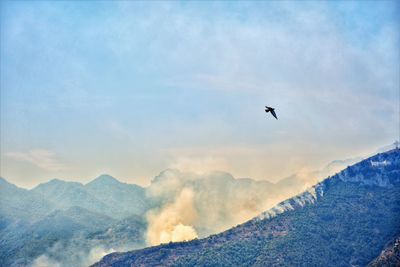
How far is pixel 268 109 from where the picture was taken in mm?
96875
